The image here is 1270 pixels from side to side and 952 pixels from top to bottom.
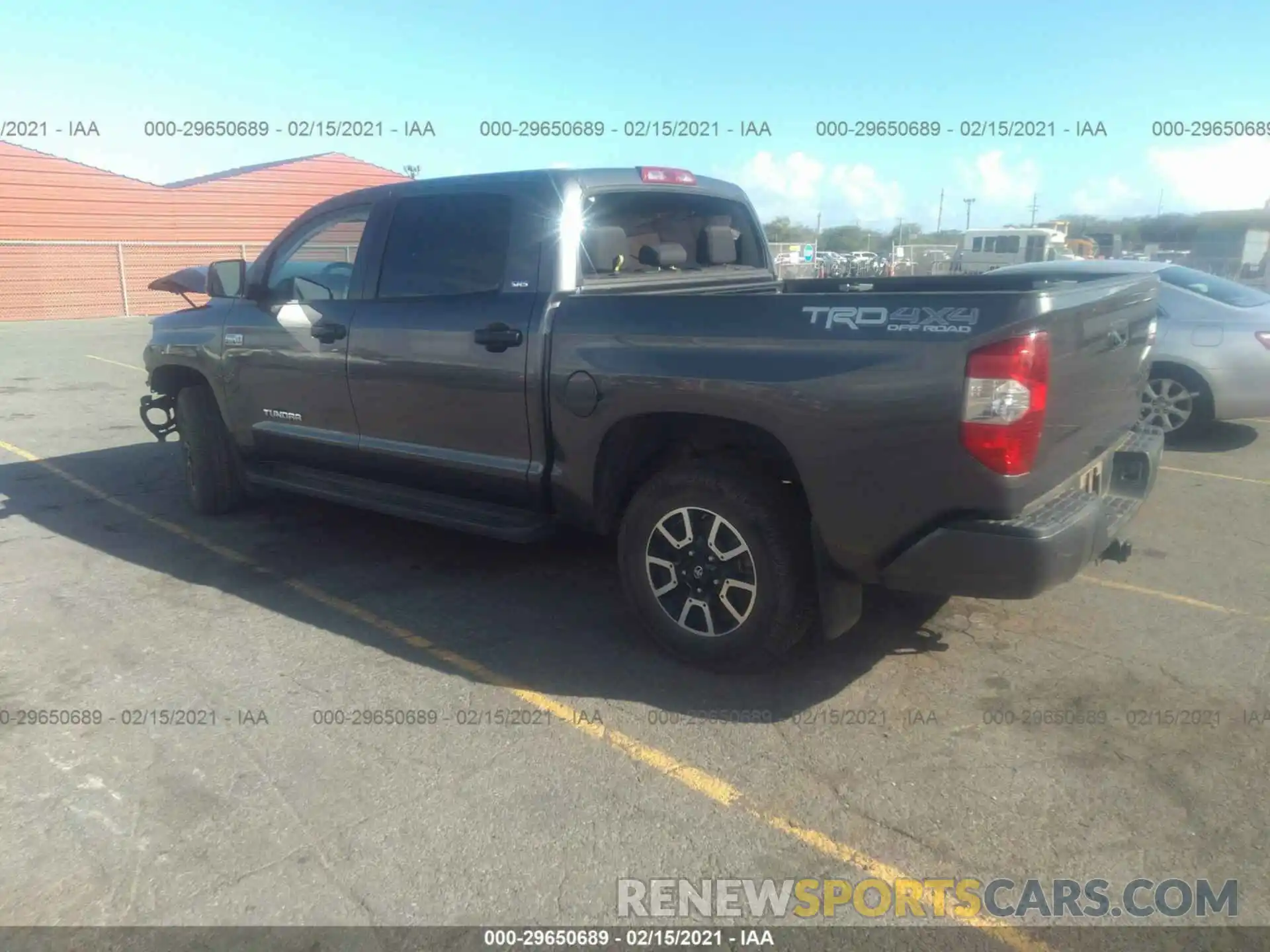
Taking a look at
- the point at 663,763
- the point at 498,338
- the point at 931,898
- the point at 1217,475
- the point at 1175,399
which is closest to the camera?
the point at 931,898

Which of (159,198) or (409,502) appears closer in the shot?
(409,502)

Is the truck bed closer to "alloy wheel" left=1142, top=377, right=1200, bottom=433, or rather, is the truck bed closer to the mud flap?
the mud flap

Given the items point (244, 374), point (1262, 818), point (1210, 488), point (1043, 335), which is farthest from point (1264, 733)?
point (244, 374)

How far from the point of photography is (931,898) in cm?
256

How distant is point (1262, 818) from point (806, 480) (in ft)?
5.68

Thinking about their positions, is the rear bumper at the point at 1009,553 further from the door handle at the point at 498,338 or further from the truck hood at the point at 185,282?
the truck hood at the point at 185,282

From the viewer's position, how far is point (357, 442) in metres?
5.01

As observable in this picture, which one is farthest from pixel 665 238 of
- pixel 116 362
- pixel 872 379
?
pixel 116 362

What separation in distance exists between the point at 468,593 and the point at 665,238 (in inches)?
82.3

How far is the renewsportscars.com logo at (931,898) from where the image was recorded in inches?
98.7

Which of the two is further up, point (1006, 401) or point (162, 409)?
point (1006, 401)

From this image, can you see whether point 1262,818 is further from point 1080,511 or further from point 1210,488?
point 1210,488

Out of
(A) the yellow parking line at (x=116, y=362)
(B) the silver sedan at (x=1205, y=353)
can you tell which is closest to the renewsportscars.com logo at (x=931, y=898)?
(B) the silver sedan at (x=1205, y=353)

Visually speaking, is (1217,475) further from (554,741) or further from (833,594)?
(554,741)
